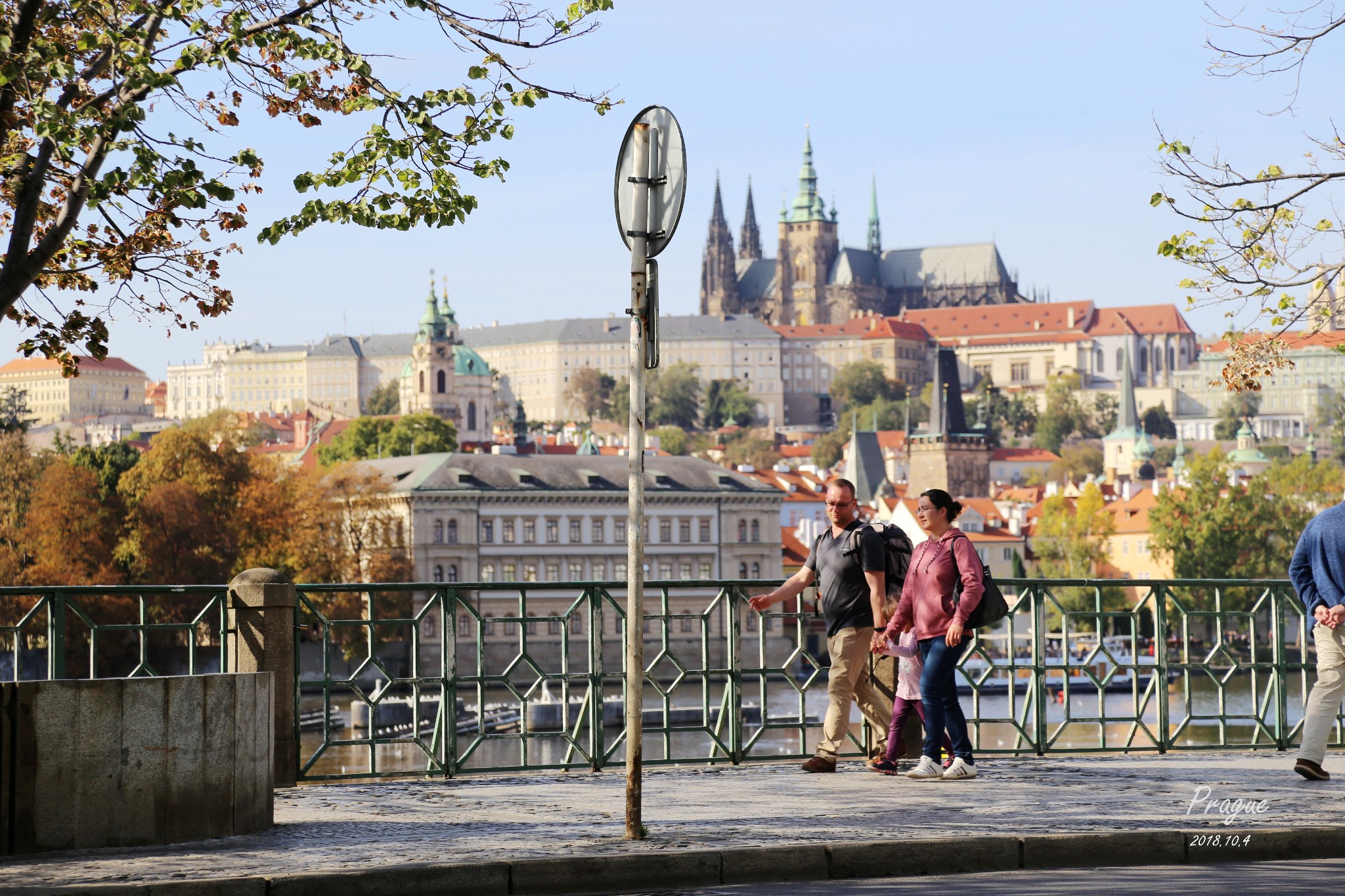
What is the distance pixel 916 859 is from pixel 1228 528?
91.7 metres

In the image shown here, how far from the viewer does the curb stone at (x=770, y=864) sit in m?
7.46

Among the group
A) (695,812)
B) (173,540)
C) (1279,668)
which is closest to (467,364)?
(173,540)

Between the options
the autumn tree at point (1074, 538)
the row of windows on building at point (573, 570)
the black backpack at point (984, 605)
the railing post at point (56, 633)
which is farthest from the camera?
the autumn tree at point (1074, 538)

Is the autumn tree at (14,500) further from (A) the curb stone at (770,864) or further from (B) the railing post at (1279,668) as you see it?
(A) the curb stone at (770,864)

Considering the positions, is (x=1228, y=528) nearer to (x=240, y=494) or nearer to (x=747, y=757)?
(x=240, y=494)

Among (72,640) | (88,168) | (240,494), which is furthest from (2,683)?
(240,494)

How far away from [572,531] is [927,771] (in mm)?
89401

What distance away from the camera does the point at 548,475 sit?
10062cm

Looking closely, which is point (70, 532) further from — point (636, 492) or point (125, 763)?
point (636, 492)

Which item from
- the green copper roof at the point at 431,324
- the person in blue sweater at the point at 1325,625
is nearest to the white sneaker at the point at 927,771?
the person in blue sweater at the point at 1325,625

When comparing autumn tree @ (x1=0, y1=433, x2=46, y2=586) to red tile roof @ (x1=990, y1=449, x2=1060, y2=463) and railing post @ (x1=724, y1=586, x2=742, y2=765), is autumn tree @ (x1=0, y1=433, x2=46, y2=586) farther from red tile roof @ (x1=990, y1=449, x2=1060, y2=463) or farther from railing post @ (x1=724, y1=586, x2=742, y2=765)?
red tile roof @ (x1=990, y1=449, x2=1060, y2=463)

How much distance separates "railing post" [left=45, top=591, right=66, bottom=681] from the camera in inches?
409

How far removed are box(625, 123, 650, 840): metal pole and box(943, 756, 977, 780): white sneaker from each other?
7.64ft

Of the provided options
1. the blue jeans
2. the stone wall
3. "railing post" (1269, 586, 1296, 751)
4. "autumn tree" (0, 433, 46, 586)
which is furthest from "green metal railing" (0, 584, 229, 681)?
"railing post" (1269, 586, 1296, 751)
